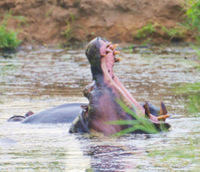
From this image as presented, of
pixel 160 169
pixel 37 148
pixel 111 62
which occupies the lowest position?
pixel 37 148

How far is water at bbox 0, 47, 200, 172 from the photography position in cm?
361

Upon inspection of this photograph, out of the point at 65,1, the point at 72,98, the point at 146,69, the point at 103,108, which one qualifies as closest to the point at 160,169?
the point at 103,108

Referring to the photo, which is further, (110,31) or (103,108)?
(110,31)

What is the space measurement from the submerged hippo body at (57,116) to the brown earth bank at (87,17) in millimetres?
14591

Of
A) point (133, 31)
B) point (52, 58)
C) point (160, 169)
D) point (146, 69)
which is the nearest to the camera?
point (160, 169)

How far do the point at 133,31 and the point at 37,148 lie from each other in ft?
53.1

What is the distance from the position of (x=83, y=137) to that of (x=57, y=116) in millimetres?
1086

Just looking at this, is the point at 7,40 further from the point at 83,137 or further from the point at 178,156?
the point at 178,156

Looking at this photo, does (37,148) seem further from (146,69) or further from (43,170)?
(146,69)

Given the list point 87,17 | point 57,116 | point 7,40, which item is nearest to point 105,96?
point 57,116

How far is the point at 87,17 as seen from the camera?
21.2m

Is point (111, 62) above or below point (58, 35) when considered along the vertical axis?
above

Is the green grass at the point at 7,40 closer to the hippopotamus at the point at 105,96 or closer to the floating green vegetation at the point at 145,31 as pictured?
the floating green vegetation at the point at 145,31

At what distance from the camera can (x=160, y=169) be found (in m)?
3.40
